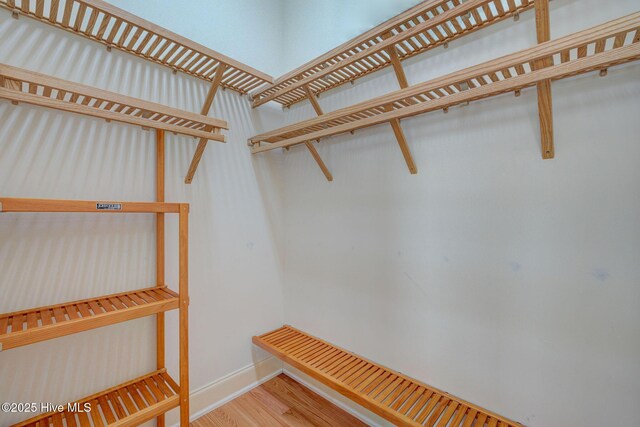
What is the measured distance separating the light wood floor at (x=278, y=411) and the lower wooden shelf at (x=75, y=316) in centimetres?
79

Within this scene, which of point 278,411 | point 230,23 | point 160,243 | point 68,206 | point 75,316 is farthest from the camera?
point 230,23

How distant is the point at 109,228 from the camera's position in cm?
116

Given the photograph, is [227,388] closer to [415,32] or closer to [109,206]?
[109,206]

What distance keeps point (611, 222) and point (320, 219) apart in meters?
1.25

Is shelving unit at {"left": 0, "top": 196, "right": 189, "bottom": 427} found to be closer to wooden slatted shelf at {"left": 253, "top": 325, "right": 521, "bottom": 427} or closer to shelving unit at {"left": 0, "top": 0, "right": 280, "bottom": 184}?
shelving unit at {"left": 0, "top": 0, "right": 280, "bottom": 184}

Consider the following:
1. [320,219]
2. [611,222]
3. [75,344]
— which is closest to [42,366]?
[75,344]

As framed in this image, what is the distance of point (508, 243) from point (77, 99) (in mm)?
1691

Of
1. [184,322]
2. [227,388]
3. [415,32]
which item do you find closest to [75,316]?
[184,322]

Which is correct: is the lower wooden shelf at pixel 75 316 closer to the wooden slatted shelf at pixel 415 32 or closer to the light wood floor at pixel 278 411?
the light wood floor at pixel 278 411

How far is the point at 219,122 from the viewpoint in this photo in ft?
3.75

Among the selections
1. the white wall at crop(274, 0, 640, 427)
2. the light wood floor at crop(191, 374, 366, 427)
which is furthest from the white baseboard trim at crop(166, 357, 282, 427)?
the white wall at crop(274, 0, 640, 427)

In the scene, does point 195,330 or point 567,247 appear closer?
point 567,247

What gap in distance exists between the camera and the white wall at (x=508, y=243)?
841 mm

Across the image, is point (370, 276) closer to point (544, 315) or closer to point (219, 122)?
point (544, 315)
